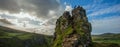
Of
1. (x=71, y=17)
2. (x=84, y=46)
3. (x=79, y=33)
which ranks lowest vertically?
(x=84, y=46)

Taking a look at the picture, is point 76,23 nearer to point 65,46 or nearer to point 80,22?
point 80,22

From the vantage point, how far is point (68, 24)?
189 metres

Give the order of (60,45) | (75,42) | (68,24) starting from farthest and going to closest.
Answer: (68,24)
(60,45)
(75,42)

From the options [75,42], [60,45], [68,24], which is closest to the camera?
[75,42]

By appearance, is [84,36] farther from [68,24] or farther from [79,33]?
[68,24]

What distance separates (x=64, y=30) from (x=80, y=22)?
1817cm

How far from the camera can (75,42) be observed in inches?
6284

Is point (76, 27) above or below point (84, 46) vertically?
above

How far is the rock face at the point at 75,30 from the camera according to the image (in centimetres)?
16350

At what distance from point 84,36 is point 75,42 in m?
13.0

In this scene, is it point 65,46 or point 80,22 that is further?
point 80,22

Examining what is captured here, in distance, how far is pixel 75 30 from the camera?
174375 mm

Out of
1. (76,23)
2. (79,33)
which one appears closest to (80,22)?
(76,23)

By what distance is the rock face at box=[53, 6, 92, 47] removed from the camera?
164 meters
